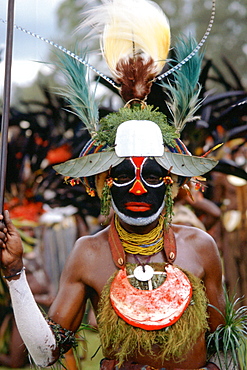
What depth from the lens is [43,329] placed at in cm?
271

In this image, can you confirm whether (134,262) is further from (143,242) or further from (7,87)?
(7,87)

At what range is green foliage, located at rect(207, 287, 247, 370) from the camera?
9.68ft

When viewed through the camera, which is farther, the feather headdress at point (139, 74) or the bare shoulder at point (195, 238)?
the bare shoulder at point (195, 238)

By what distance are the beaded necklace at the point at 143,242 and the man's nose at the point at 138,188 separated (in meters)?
0.27

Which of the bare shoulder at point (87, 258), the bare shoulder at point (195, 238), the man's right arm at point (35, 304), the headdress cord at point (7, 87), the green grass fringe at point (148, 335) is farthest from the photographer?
the bare shoulder at point (195, 238)

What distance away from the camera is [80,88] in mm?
3000

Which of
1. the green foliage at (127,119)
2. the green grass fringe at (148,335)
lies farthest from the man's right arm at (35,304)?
the green foliage at (127,119)

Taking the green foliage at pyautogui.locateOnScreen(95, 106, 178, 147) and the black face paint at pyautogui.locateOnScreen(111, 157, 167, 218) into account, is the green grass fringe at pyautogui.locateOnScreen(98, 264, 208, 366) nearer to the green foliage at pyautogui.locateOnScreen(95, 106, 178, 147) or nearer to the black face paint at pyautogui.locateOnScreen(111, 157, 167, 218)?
the black face paint at pyautogui.locateOnScreen(111, 157, 167, 218)

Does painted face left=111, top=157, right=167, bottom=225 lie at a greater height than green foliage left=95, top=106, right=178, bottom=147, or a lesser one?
lesser

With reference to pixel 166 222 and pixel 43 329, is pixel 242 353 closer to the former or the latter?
pixel 166 222

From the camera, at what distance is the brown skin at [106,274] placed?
2.86m

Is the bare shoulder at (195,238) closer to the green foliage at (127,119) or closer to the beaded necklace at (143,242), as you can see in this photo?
the beaded necklace at (143,242)

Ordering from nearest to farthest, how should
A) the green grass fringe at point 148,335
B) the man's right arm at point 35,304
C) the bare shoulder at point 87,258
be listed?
1. the man's right arm at point 35,304
2. the green grass fringe at point 148,335
3. the bare shoulder at point 87,258

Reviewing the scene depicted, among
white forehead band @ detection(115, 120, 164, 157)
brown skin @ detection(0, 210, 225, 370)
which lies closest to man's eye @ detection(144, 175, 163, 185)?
white forehead band @ detection(115, 120, 164, 157)
